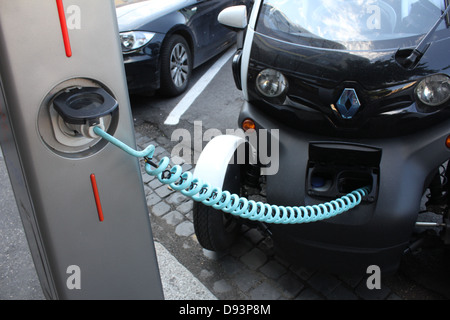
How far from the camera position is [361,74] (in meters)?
2.19

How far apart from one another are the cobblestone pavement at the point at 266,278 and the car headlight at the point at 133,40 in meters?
2.41

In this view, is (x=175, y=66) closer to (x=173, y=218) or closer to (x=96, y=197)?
(x=173, y=218)

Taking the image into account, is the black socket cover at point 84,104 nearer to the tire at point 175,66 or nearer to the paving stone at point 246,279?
the paving stone at point 246,279

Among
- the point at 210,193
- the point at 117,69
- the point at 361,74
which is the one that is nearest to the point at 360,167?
the point at 361,74

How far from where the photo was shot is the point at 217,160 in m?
2.52

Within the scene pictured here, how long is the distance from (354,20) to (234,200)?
1.36 metres

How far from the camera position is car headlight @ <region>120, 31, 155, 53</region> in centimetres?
478

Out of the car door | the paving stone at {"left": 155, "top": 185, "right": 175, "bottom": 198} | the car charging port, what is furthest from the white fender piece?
the car door

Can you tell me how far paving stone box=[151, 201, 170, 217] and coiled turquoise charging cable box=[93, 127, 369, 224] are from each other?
139 centimetres

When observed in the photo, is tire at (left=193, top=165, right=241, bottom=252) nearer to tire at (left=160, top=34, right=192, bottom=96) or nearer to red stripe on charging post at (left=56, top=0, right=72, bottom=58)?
red stripe on charging post at (left=56, top=0, right=72, bottom=58)

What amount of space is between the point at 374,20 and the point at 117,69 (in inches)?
74.3

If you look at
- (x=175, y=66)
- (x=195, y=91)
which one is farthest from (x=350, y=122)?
(x=195, y=91)

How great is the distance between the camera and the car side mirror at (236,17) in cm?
310
